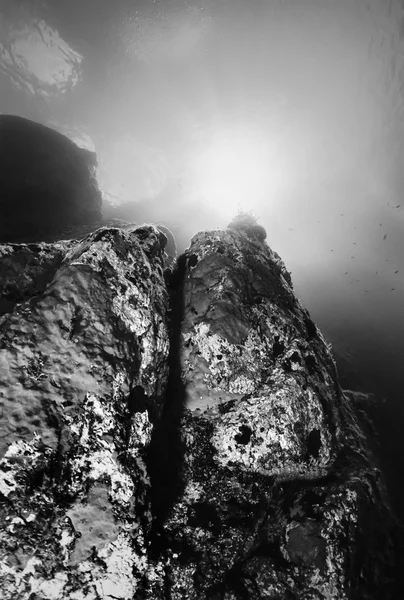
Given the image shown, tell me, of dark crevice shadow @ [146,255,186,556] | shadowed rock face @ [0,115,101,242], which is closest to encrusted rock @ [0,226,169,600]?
dark crevice shadow @ [146,255,186,556]

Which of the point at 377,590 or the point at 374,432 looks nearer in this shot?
the point at 377,590

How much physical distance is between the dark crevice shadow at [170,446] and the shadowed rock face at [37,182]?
4570 millimetres

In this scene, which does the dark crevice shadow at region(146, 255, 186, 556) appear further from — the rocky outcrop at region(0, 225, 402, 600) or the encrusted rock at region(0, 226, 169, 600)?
the encrusted rock at region(0, 226, 169, 600)

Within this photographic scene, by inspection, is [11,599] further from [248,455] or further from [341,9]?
[341,9]

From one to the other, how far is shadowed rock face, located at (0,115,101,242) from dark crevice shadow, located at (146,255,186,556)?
15.0 feet

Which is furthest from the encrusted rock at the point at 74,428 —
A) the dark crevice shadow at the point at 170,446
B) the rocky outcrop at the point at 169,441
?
the dark crevice shadow at the point at 170,446

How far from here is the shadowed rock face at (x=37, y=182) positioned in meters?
6.95

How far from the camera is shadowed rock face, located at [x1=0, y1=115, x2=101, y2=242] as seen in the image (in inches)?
274

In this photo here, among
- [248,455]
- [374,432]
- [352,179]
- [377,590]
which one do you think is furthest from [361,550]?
[352,179]

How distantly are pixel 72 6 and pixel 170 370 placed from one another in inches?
1165

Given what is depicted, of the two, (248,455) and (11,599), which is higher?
(248,455)

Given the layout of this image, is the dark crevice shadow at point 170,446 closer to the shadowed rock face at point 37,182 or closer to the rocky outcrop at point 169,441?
the rocky outcrop at point 169,441

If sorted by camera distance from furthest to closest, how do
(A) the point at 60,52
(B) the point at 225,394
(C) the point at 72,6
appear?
(A) the point at 60,52 → (C) the point at 72,6 → (B) the point at 225,394

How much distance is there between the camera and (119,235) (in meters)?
4.16
